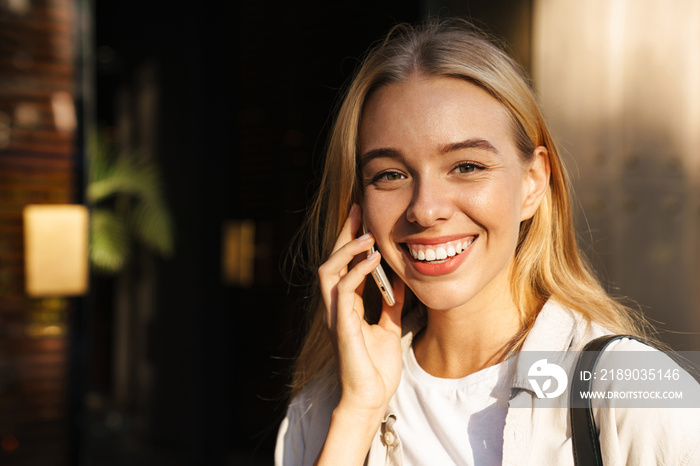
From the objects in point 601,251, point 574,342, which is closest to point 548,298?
point 574,342

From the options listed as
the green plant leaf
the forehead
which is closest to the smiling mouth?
the forehead

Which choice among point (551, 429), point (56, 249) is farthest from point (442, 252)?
point (56, 249)

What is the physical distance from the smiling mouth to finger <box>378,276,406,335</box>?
263 millimetres

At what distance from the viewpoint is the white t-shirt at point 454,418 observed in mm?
1448

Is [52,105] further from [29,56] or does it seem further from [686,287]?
[686,287]

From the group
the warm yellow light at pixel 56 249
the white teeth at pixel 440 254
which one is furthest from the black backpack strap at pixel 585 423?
the warm yellow light at pixel 56 249

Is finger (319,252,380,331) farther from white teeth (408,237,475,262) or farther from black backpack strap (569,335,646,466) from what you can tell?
black backpack strap (569,335,646,466)

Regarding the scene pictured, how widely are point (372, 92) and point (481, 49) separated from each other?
304 mm

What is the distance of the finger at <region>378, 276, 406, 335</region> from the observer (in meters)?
1.71

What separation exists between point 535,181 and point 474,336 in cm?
45

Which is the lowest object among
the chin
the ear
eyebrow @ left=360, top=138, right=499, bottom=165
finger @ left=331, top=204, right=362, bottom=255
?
the chin

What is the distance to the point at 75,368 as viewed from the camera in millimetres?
3773

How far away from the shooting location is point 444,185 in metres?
1.48

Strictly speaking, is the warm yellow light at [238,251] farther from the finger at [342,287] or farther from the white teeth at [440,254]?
the white teeth at [440,254]
